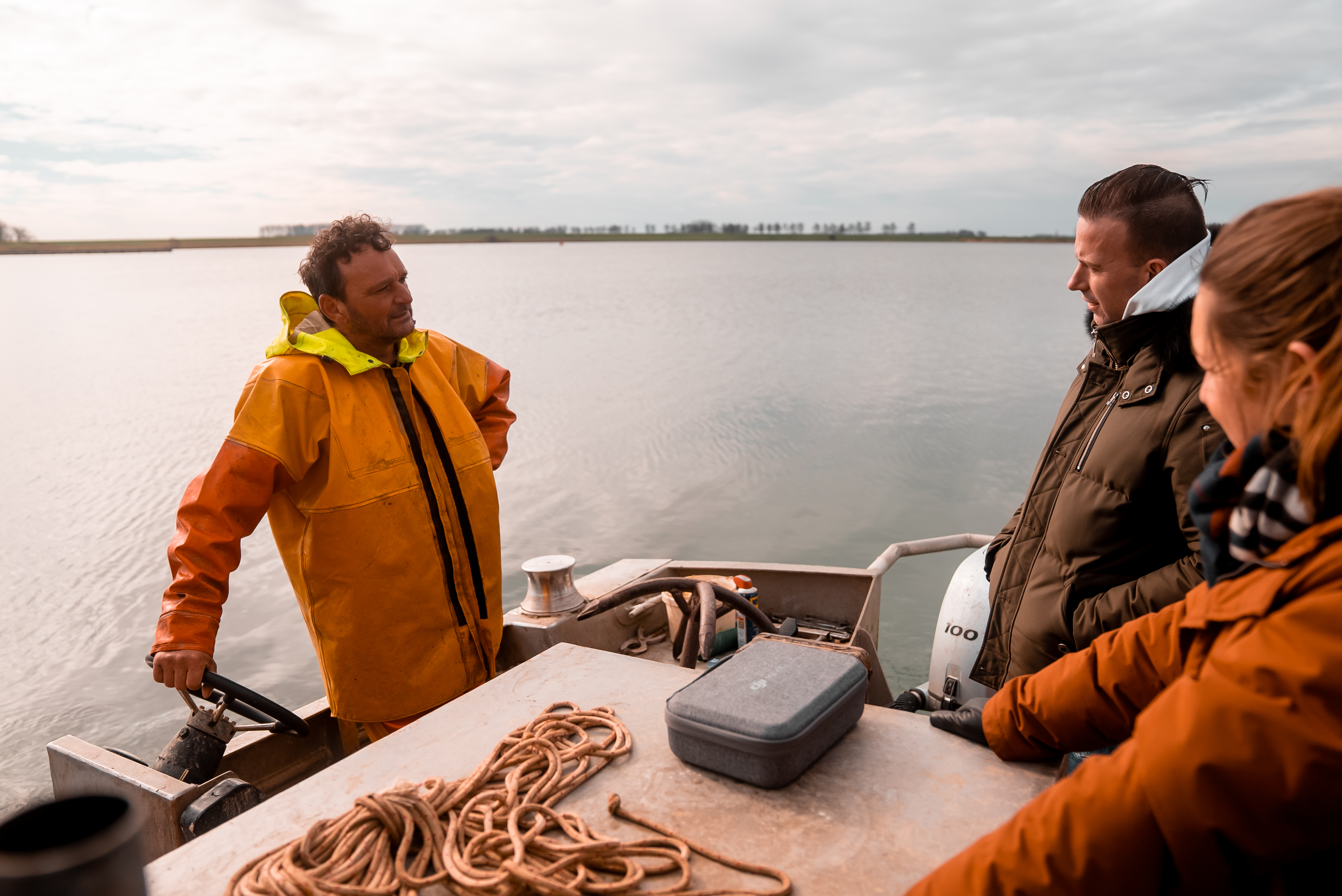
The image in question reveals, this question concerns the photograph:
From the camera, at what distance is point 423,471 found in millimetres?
2441

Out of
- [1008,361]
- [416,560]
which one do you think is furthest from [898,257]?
[416,560]

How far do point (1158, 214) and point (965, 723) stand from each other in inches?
46.1

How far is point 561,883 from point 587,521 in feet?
24.1

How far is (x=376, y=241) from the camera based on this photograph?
2.52 m

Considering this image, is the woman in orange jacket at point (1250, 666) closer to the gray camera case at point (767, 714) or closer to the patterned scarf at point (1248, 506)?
the patterned scarf at point (1248, 506)

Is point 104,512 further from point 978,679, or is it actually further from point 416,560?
point 978,679

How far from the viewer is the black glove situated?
1485mm

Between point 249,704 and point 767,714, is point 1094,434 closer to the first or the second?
point 767,714

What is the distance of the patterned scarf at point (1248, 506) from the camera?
826 millimetres

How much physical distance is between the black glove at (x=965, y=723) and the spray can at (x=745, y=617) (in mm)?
1120

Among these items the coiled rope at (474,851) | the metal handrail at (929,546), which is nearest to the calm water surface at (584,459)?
the metal handrail at (929,546)

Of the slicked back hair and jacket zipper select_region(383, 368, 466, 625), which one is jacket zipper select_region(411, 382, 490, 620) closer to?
jacket zipper select_region(383, 368, 466, 625)

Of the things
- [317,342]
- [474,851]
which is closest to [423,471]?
[317,342]

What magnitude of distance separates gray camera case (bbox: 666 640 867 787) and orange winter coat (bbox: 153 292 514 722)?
1213 millimetres
